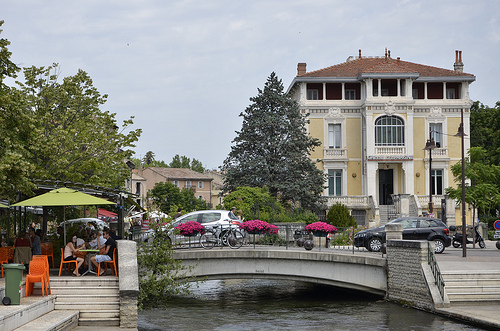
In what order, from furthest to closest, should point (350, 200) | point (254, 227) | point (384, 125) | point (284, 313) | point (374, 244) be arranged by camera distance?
point (384, 125) < point (350, 200) < point (374, 244) < point (254, 227) < point (284, 313)

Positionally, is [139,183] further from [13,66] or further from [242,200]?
[13,66]

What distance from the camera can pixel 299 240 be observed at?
2762 centimetres

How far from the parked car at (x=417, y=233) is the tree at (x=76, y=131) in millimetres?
11130

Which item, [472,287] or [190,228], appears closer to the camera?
[472,287]

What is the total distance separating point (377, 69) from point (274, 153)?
12796 millimetres

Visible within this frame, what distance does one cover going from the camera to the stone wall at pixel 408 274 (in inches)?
867

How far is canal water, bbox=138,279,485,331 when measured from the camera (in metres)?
19.7

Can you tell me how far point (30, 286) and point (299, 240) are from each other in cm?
1368

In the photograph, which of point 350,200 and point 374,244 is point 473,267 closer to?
point 374,244

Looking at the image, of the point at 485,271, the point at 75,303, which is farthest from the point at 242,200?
the point at 75,303

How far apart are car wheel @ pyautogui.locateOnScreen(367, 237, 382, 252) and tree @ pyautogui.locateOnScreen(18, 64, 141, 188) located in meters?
11.4

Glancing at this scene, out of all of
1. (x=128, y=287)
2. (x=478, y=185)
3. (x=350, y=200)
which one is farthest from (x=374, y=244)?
(x=350, y=200)

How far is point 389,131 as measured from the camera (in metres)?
54.0

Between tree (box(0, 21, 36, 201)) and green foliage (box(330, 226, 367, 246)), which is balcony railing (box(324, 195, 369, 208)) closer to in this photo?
green foliage (box(330, 226, 367, 246))
